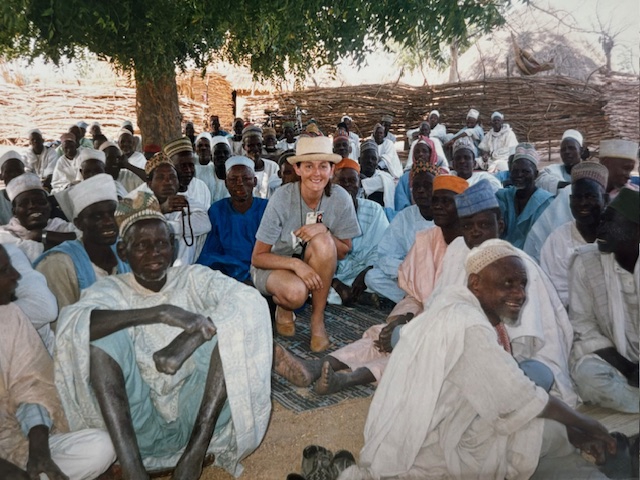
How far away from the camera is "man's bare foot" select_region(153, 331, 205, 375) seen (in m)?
2.32

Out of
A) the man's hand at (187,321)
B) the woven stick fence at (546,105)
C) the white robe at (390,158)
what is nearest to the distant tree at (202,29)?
the woven stick fence at (546,105)

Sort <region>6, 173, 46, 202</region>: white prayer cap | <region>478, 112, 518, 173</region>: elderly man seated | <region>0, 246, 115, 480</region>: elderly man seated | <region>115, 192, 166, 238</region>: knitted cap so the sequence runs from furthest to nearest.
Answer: <region>478, 112, 518, 173</region>: elderly man seated
<region>6, 173, 46, 202</region>: white prayer cap
<region>115, 192, 166, 238</region>: knitted cap
<region>0, 246, 115, 480</region>: elderly man seated

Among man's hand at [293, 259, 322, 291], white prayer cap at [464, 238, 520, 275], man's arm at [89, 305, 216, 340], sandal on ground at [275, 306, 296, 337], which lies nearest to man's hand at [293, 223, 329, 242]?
man's hand at [293, 259, 322, 291]

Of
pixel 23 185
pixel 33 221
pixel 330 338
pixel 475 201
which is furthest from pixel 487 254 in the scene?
pixel 23 185

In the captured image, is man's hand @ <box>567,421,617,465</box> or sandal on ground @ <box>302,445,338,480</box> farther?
sandal on ground @ <box>302,445,338,480</box>

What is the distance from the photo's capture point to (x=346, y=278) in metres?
4.54

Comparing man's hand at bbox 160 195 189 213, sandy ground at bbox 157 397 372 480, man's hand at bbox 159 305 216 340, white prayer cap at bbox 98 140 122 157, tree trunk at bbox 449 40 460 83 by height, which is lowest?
sandy ground at bbox 157 397 372 480

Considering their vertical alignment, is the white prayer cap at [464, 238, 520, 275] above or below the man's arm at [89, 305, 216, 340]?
above

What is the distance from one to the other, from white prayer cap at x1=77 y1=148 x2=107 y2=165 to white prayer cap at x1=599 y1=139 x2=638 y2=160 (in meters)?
4.14

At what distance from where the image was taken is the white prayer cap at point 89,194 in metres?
2.86

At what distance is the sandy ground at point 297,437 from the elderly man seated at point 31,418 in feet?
1.99

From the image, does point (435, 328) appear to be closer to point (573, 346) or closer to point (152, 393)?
point (573, 346)

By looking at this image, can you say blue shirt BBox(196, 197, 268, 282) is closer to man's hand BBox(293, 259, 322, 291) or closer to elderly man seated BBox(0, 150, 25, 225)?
man's hand BBox(293, 259, 322, 291)

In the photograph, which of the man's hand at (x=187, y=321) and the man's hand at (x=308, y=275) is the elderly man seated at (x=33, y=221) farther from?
the man's hand at (x=308, y=275)
